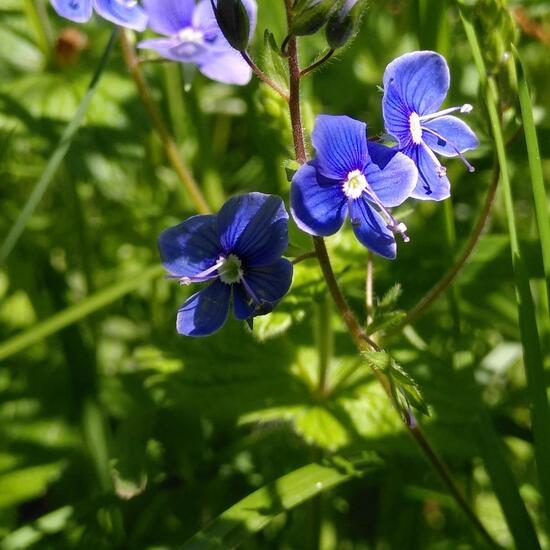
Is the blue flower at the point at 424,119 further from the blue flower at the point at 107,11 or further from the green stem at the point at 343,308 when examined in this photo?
the blue flower at the point at 107,11

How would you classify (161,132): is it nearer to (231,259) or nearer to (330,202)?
(231,259)

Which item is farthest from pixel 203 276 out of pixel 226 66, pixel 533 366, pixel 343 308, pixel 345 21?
pixel 226 66

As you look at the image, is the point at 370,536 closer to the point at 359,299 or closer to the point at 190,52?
the point at 359,299

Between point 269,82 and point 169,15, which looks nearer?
point 269,82

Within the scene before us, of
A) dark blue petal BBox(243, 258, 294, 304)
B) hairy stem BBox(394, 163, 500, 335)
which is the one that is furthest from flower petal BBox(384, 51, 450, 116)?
dark blue petal BBox(243, 258, 294, 304)

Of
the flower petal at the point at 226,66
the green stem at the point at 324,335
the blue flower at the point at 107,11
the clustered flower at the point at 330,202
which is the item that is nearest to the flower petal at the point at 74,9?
the blue flower at the point at 107,11

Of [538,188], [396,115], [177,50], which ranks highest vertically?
[177,50]

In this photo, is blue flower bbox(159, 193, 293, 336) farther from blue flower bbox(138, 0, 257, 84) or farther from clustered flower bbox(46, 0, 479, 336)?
blue flower bbox(138, 0, 257, 84)
